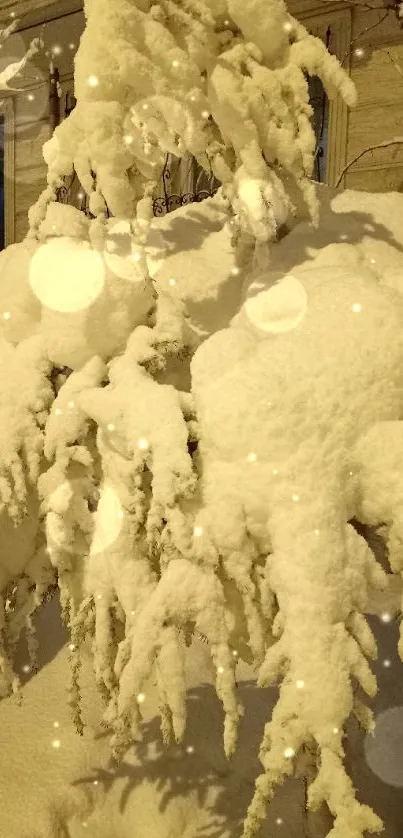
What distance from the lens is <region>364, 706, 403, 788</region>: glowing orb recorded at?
104 inches

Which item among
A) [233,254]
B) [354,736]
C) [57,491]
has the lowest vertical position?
[354,736]

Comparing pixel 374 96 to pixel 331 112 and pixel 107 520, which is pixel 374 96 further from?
pixel 107 520

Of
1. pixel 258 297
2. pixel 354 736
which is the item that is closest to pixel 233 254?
pixel 258 297

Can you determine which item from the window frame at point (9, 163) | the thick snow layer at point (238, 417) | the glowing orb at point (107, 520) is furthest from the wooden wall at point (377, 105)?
the glowing orb at point (107, 520)

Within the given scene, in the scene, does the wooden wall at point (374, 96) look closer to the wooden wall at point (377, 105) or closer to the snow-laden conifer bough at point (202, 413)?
the wooden wall at point (377, 105)

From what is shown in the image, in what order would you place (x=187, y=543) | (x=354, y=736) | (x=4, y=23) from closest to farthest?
(x=187, y=543), (x=354, y=736), (x=4, y=23)

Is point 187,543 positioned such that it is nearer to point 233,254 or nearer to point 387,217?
point 233,254

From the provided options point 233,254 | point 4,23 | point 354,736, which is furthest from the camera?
point 4,23

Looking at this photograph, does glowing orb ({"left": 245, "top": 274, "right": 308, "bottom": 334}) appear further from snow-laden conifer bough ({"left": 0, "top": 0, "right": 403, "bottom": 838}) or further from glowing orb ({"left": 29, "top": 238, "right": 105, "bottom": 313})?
glowing orb ({"left": 29, "top": 238, "right": 105, "bottom": 313})

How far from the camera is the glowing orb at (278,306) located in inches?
59.2

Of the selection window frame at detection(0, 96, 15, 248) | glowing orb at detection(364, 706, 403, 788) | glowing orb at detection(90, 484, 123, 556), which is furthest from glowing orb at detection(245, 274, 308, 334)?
window frame at detection(0, 96, 15, 248)

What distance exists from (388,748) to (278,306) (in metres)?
2.12

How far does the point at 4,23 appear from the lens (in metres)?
8.02

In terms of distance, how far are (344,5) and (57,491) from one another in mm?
5442
